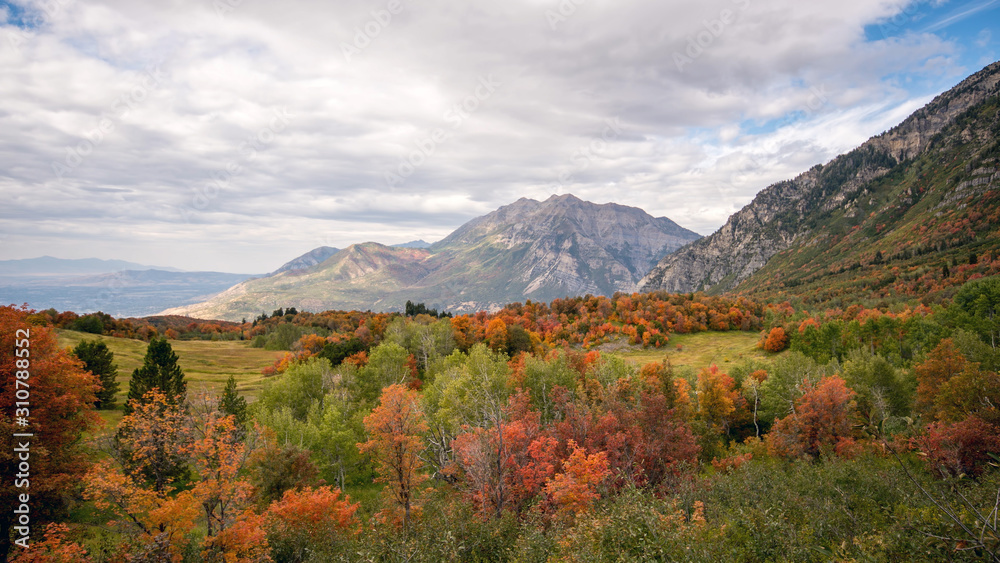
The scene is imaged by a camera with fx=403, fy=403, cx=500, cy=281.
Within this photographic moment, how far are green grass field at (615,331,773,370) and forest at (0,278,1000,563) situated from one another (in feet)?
143

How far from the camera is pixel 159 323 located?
16850 cm

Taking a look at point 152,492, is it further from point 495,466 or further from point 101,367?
point 101,367

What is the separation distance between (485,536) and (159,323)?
20241 centimetres

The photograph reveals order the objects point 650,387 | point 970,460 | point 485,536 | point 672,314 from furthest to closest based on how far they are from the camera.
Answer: point 672,314, point 650,387, point 970,460, point 485,536

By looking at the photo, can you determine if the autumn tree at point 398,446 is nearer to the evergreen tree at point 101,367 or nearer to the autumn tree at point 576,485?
the autumn tree at point 576,485

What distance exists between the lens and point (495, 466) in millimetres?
35219

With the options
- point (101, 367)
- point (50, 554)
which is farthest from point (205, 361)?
point (50, 554)

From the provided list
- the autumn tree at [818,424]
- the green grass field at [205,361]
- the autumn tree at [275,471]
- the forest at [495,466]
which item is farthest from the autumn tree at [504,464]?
the green grass field at [205,361]

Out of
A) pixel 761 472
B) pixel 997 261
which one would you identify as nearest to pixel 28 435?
pixel 761 472

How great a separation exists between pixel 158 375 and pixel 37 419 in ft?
65.1

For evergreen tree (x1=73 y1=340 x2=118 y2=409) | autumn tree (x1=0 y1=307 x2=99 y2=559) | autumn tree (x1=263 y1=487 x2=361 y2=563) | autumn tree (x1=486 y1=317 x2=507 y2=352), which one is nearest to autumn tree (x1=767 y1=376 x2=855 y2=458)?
autumn tree (x1=263 y1=487 x2=361 y2=563)

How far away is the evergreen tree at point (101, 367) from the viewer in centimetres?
5331

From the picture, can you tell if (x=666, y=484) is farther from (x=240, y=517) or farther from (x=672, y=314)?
(x=672, y=314)

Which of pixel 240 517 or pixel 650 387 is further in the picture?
pixel 650 387
